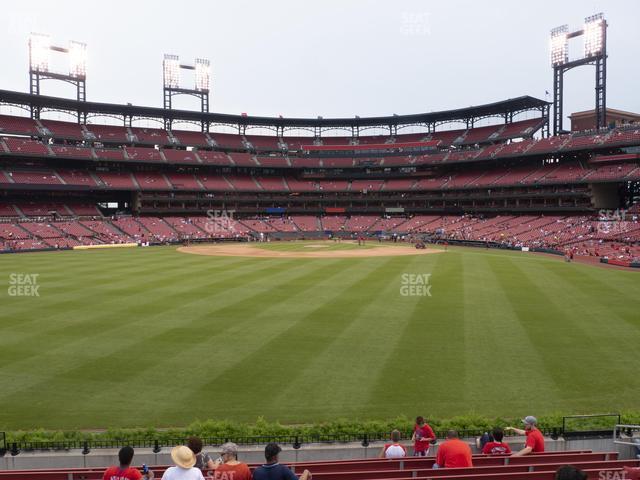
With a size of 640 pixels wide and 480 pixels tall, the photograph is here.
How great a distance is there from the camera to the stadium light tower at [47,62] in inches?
3396

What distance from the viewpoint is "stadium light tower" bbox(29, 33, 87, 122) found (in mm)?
86250

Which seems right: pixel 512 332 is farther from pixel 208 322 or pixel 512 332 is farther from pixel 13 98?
pixel 13 98

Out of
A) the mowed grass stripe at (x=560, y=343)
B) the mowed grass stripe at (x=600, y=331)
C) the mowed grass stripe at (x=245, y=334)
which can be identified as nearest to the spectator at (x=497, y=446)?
the mowed grass stripe at (x=560, y=343)

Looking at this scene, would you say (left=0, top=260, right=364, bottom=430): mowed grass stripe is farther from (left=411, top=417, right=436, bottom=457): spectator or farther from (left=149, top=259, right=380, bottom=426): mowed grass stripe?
(left=411, top=417, right=436, bottom=457): spectator

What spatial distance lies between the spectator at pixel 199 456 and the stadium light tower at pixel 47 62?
100622 millimetres

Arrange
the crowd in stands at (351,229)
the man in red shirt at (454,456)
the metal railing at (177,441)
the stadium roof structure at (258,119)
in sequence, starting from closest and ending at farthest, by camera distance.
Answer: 1. the man in red shirt at (454,456)
2. the metal railing at (177,441)
3. the crowd in stands at (351,229)
4. the stadium roof structure at (258,119)

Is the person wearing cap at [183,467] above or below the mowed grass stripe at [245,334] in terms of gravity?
above

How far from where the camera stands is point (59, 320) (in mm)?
23641

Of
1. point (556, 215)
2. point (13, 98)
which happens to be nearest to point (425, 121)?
point (556, 215)

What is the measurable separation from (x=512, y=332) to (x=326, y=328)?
8731 millimetres

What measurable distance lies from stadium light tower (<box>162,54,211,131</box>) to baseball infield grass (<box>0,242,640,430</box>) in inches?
3056

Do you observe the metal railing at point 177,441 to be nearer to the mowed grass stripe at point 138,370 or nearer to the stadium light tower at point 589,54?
the mowed grass stripe at point 138,370

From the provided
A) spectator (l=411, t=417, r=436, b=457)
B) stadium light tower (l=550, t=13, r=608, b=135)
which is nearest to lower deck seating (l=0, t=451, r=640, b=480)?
spectator (l=411, t=417, r=436, b=457)

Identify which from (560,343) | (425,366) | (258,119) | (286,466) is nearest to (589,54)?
(258,119)
